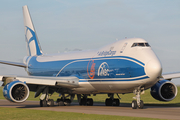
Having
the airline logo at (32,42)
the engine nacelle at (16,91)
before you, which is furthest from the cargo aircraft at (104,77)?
the airline logo at (32,42)

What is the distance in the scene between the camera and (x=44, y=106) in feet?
92.0

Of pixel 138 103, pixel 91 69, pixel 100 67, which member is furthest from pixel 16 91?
pixel 138 103

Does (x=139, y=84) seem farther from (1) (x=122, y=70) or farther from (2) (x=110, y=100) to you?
(2) (x=110, y=100)

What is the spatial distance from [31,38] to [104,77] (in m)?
19.1

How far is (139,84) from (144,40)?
12.3 feet

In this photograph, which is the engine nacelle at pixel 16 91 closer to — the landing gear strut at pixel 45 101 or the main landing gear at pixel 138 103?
the landing gear strut at pixel 45 101

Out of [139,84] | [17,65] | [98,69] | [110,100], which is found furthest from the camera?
[17,65]

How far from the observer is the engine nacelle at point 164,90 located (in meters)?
27.2

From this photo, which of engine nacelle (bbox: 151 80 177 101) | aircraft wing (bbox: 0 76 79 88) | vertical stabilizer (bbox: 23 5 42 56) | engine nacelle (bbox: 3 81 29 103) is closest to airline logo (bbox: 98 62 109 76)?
aircraft wing (bbox: 0 76 79 88)

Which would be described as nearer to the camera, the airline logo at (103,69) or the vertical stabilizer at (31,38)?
the airline logo at (103,69)

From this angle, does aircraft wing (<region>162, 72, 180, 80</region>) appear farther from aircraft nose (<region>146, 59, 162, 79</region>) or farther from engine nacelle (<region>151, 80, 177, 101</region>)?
aircraft nose (<region>146, 59, 162, 79</region>)

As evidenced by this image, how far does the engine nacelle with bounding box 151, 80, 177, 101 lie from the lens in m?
27.2

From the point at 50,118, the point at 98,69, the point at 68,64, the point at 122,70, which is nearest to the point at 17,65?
the point at 68,64

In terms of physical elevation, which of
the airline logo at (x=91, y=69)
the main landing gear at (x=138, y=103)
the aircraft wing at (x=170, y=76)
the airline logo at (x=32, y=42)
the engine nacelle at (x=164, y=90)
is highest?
the airline logo at (x=32, y=42)
